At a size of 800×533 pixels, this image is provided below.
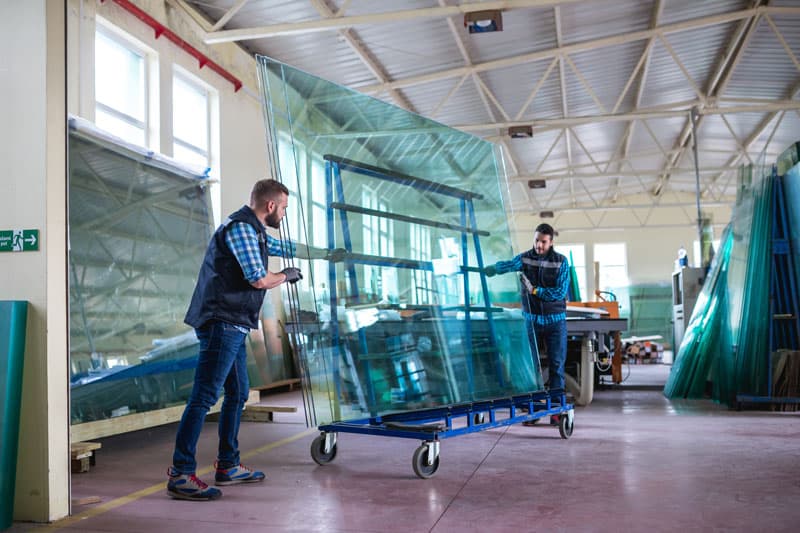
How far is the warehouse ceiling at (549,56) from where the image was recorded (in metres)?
9.60

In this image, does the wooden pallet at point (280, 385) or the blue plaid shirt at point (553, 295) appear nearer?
the blue plaid shirt at point (553, 295)

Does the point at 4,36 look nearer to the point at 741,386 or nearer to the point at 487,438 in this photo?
the point at 487,438

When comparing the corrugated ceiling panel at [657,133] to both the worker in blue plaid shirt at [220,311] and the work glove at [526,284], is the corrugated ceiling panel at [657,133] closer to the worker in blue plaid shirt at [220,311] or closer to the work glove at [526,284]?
Answer: the work glove at [526,284]

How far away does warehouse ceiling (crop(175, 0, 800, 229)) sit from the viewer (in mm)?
9602

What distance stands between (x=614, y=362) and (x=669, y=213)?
1895cm

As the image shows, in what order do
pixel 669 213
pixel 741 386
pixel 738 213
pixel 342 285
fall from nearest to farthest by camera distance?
pixel 342 285 → pixel 741 386 → pixel 738 213 → pixel 669 213

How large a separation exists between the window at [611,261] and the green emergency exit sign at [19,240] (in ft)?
87.9

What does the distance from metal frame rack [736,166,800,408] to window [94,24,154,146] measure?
739 cm

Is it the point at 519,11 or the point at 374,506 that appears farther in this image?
the point at 519,11

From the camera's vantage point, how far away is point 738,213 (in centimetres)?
884

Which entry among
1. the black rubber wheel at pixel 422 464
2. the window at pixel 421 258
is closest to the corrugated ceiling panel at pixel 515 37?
the window at pixel 421 258

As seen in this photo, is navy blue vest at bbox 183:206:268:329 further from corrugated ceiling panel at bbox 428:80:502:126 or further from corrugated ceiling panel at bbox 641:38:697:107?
corrugated ceiling panel at bbox 641:38:697:107

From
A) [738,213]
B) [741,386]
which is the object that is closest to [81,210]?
[741,386]

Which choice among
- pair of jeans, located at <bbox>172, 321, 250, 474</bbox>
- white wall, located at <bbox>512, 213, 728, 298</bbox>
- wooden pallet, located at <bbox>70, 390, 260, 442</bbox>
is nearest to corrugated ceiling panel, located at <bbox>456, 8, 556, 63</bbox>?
wooden pallet, located at <bbox>70, 390, 260, 442</bbox>
